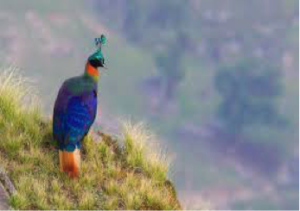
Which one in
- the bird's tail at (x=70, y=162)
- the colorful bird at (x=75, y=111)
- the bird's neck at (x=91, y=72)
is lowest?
the bird's tail at (x=70, y=162)

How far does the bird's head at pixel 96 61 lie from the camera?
8.52 m

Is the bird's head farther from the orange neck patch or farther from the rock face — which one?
the rock face

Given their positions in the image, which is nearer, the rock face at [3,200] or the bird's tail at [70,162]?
the rock face at [3,200]

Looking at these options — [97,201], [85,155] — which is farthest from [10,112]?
[97,201]

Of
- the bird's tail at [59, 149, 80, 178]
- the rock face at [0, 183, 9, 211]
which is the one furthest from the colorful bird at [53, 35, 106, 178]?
the rock face at [0, 183, 9, 211]

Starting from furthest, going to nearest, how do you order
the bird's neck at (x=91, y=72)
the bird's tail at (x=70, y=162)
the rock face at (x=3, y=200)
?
the bird's neck at (x=91, y=72), the bird's tail at (x=70, y=162), the rock face at (x=3, y=200)

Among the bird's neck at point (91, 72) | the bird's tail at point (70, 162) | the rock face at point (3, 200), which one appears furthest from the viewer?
the bird's neck at point (91, 72)

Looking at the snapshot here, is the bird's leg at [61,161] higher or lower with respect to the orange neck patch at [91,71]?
lower

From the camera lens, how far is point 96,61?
28.1 feet

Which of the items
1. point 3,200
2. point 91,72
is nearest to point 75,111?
point 91,72

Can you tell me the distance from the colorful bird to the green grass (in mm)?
327

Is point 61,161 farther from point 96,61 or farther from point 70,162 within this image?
point 96,61

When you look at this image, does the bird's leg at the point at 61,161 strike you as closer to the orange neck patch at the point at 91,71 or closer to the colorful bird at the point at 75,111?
the colorful bird at the point at 75,111

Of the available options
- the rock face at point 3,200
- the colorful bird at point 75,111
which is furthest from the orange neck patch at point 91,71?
the rock face at point 3,200
